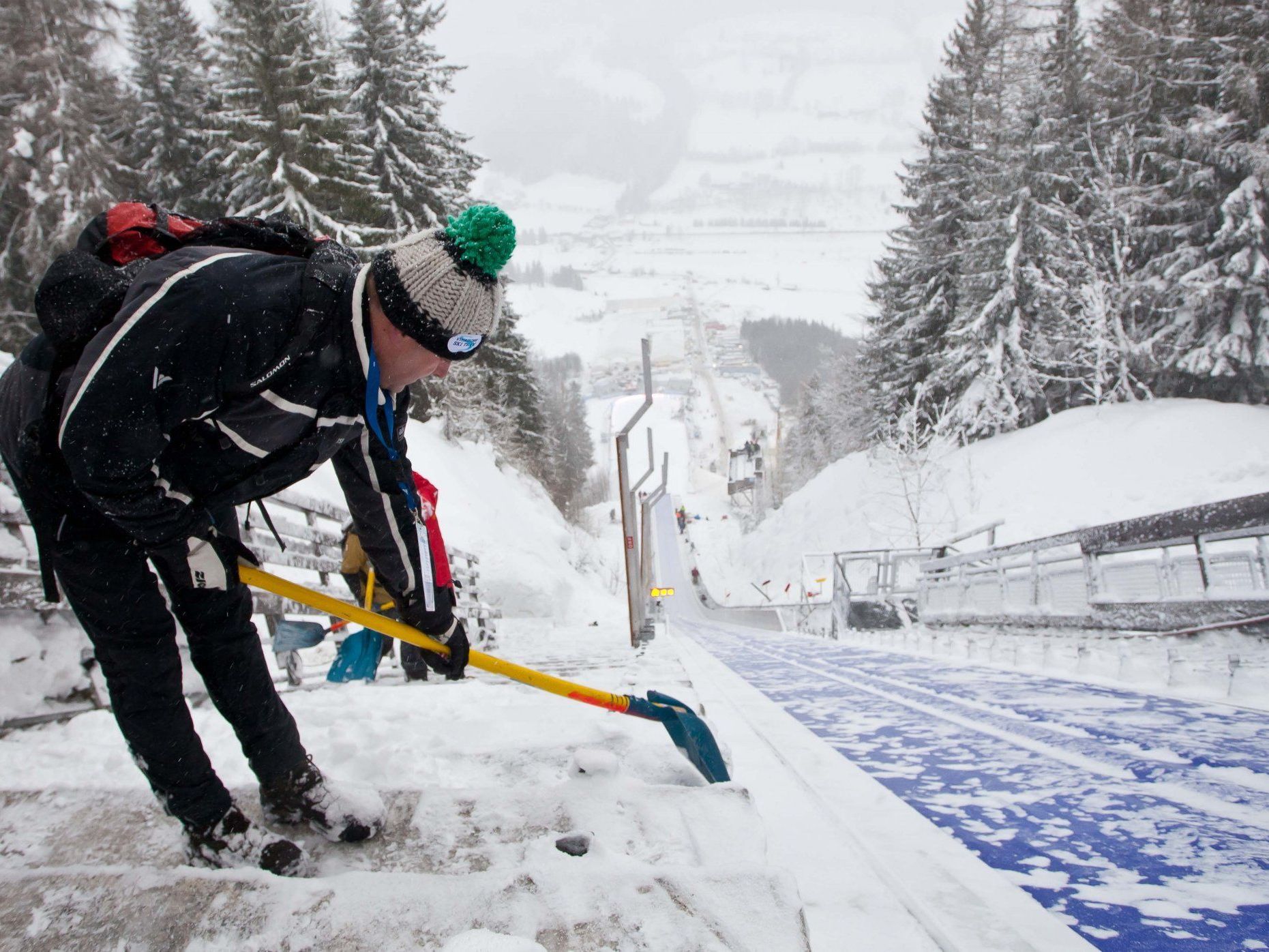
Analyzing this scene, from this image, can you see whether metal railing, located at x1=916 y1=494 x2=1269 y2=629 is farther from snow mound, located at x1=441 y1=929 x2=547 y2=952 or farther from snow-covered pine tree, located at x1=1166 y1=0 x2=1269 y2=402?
snow-covered pine tree, located at x1=1166 y1=0 x2=1269 y2=402

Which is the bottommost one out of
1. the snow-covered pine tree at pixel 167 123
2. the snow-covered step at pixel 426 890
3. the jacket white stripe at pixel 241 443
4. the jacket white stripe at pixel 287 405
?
the snow-covered step at pixel 426 890

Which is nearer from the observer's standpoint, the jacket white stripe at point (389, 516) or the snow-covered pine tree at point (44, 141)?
the jacket white stripe at point (389, 516)

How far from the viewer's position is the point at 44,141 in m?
15.0

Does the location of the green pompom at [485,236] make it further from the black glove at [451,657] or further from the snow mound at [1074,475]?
the snow mound at [1074,475]

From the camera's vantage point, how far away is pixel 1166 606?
5102 millimetres

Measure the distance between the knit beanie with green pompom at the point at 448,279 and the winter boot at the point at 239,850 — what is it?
4.44 feet

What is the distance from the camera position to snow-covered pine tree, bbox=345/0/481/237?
66.8 ft

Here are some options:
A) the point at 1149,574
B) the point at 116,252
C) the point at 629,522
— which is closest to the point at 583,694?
the point at 116,252

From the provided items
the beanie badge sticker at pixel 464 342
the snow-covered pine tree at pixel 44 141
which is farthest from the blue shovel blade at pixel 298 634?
the snow-covered pine tree at pixel 44 141

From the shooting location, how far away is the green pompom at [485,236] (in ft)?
5.58

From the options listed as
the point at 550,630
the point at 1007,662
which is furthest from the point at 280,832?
the point at 550,630

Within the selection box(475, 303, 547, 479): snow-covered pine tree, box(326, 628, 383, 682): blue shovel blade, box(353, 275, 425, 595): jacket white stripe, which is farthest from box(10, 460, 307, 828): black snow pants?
box(475, 303, 547, 479): snow-covered pine tree

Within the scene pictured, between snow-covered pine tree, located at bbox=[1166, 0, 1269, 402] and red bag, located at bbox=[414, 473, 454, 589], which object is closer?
red bag, located at bbox=[414, 473, 454, 589]

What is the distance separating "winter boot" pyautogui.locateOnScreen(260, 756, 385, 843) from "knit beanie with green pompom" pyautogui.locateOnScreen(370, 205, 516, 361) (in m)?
1.28
